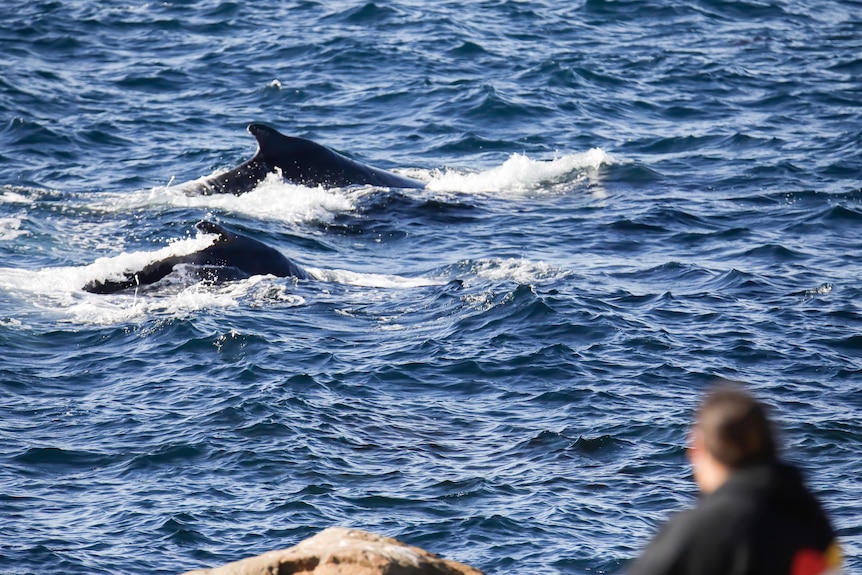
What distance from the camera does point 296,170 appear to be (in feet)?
66.4

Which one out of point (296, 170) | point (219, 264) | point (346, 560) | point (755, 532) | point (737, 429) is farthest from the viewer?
point (296, 170)

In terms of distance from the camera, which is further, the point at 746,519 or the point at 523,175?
the point at 523,175

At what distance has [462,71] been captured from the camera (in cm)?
2850

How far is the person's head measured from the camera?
4.21 m

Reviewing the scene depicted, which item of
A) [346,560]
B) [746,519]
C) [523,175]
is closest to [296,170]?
[523,175]

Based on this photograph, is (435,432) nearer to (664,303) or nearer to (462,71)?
(664,303)

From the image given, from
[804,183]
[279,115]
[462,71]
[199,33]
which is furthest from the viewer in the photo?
[199,33]

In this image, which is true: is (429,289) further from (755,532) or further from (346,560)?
(755,532)

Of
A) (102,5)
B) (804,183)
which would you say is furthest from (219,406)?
(102,5)

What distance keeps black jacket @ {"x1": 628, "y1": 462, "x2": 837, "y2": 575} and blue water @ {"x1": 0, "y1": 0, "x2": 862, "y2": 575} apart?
553cm

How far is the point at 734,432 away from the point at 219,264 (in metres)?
12.7

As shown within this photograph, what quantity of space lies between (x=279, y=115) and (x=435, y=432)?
15.1 metres

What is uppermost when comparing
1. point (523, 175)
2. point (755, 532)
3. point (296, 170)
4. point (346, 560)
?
point (755, 532)

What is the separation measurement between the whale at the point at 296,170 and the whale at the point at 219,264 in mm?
3822
